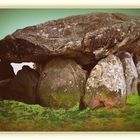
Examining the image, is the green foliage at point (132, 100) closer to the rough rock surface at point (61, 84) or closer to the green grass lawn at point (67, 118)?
the green grass lawn at point (67, 118)

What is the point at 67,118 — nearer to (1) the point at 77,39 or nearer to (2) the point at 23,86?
(2) the point at 23,86

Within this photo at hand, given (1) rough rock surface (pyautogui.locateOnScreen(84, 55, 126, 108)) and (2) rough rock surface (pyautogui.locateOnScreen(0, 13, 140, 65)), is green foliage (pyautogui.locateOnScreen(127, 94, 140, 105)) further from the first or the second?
(2) rough rock surface (pyautogui.locateOnScreen(0, 13, 140, 65))

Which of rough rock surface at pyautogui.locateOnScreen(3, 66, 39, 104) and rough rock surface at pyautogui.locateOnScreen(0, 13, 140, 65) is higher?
rough rock surface at pyautogui.locateOnScreen(0, 13, 140, 65)

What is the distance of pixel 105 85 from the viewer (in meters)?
1.78

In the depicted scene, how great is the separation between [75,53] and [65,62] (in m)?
0.09

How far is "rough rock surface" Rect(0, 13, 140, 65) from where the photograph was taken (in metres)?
1.80

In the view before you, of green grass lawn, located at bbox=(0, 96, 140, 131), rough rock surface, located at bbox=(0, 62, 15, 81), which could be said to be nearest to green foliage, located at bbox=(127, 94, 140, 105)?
green grass lawn, located at bbox=(0, 96, 140, 131)

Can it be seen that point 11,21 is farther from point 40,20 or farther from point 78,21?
point 78,21

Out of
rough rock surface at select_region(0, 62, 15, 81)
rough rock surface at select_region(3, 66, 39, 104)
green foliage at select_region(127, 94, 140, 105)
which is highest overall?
rough rock surface at select_region(0, 62, 15, 81)

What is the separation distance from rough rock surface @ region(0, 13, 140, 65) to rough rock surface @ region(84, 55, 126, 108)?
78 millimetres

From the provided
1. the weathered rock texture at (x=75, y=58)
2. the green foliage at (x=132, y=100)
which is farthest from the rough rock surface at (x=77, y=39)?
the green foliage at (x=132, y=100)

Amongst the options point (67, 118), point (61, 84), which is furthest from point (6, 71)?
point (67, 118)

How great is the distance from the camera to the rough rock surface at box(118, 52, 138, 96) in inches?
70.0

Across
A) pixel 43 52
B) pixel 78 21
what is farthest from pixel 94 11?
pixel 43 52
